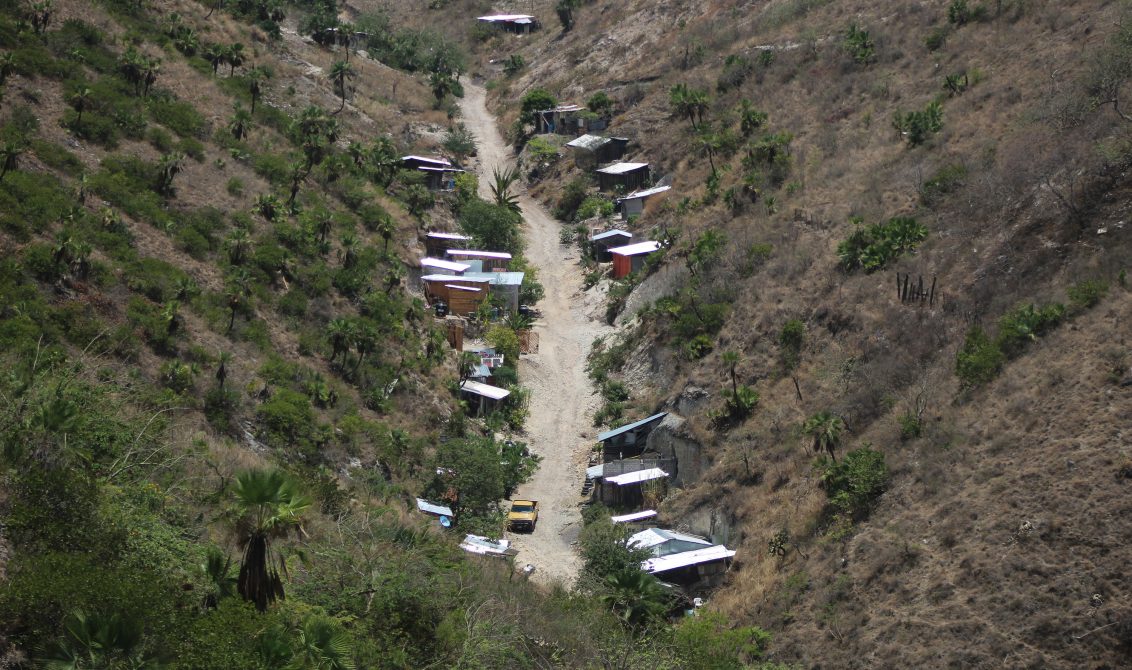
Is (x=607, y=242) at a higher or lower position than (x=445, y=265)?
higher

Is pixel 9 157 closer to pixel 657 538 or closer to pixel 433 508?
pixel 433 508

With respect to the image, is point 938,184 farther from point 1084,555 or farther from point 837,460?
point 1084,555

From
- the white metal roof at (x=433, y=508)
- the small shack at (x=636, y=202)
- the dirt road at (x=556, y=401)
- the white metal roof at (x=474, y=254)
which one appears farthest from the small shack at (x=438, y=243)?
the white metal roof at (x=433, y=508)

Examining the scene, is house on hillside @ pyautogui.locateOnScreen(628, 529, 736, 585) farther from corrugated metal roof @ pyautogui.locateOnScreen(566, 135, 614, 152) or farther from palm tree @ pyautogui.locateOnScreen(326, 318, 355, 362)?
corrugated metal roof @ pyautogui.locateOnScreen(566, 135, 614, 152)

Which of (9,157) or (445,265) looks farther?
(445,265)

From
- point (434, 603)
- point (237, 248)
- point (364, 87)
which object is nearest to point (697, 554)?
point (434, 603)

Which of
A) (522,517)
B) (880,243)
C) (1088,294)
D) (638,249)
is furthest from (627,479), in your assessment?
(638,249)

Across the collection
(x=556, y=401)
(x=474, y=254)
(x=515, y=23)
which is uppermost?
(x=515, y=23)
